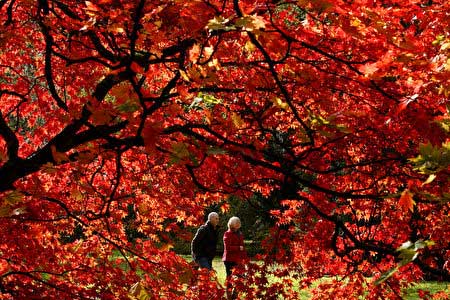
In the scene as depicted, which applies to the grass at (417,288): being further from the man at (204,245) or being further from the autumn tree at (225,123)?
the man at (204,245)

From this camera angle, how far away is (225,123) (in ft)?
14.5

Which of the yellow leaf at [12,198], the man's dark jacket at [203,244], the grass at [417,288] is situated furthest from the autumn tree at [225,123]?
the grass at [417,288]

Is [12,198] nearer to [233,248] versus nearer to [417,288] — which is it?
[233,248]

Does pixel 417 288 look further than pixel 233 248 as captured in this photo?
Yes

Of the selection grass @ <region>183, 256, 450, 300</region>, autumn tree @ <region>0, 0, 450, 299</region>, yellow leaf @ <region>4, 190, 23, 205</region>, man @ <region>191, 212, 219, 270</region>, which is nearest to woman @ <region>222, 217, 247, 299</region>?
man @ <region>191, 212, 219, 270</region>

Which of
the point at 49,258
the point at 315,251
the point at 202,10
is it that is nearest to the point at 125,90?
the point at 202,10

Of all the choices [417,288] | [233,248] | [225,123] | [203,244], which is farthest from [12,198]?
[417,288]

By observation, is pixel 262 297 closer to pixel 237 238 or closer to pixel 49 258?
pixel 237 238

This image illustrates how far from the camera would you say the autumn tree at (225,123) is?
3.01 m

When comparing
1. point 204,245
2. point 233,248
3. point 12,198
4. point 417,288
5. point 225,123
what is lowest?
point 417,288

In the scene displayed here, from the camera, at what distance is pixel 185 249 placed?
62.7ft

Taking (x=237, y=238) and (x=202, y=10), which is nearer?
(x=202, y=10)

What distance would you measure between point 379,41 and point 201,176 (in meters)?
2.36

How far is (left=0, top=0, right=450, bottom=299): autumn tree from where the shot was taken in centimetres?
301
